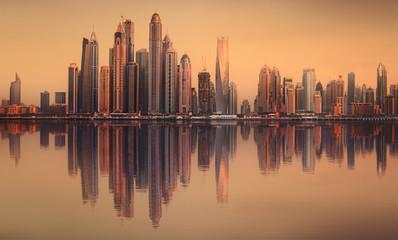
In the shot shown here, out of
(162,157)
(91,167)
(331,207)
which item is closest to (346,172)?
(331,207)

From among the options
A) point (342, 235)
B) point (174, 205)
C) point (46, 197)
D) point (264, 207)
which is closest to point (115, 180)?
point (46, 197)

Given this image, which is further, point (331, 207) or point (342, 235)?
point (331, 207)

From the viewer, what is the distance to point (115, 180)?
2523 centimetres

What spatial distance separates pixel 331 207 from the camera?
63.1 feet

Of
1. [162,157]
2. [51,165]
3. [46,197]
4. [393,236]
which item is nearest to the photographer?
[393,236]

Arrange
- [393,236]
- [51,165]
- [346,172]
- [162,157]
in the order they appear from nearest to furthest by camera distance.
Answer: [393,236]
[346,172]
[51,165]
[162,157]

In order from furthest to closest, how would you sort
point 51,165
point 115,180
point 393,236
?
point 51,165 < point 115,180 < point 393,236

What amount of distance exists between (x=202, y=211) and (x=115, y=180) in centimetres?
855

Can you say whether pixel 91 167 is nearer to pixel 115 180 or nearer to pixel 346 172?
pixel 115 180

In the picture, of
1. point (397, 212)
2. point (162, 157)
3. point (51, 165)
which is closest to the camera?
point (397, 212)

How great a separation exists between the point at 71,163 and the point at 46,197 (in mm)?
13096

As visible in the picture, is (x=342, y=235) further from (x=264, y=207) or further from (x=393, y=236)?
(x=264, y=207)

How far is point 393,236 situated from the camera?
14.9 metres

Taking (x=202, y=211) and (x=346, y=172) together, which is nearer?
(x=202, y=211)
